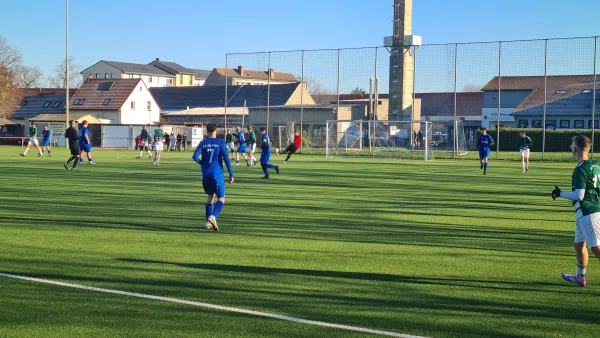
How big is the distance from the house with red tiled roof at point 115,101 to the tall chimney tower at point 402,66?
4202 cm

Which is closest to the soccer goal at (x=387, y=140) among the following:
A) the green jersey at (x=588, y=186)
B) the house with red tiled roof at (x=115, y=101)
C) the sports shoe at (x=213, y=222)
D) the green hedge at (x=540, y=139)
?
the green hedge at (x=540, y=139)

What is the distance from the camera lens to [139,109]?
303 feet

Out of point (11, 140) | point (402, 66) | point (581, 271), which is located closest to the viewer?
point (581, 271)

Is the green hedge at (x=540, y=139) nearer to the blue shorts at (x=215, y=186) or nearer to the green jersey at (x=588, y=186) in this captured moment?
the blue shorts at (x=215, y=186)

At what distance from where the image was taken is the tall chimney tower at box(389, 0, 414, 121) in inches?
2103

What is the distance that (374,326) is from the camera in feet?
20.7

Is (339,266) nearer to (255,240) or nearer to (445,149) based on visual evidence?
(255,240)

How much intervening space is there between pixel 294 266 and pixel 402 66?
1801 inches

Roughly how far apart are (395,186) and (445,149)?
32.0m

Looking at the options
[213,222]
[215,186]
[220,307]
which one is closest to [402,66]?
[215,186]

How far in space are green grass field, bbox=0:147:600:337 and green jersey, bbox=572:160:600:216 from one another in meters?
0.93

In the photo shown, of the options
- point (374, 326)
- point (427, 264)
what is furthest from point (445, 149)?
point (374, 326)

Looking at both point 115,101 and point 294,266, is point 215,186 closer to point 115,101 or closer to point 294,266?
point 294,266

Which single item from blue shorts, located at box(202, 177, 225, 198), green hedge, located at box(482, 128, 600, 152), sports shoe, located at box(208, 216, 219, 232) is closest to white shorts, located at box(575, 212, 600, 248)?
sports shoe, located at box(208, 216, 219, 232)
